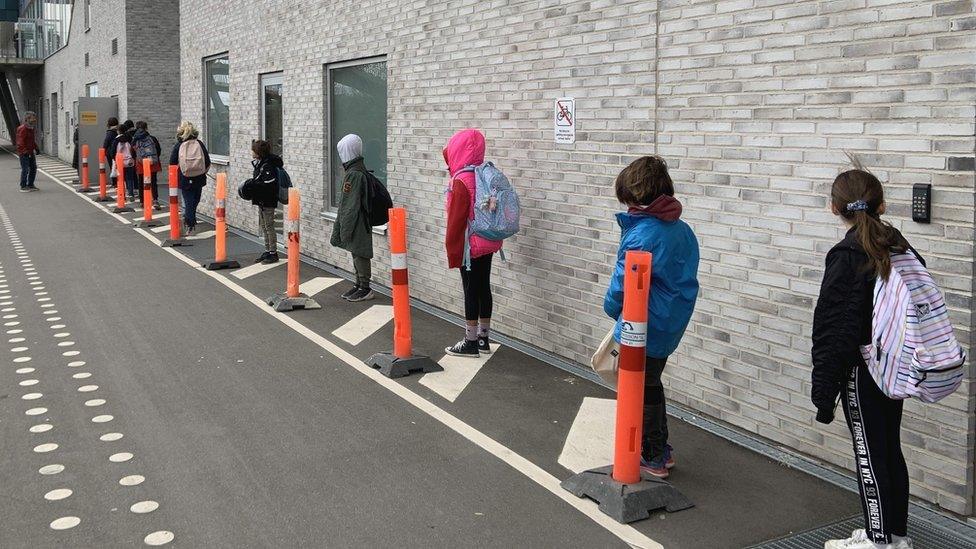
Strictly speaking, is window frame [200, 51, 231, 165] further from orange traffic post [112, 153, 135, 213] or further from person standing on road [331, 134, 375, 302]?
person standing on road [331, 134, 375, 302]

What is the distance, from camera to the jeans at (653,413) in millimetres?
5020

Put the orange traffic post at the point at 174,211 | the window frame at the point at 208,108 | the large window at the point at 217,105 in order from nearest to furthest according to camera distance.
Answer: the orange traffic post at the point at 174,211, the window frame at the point at 208,108, the large window at the point at 217,105

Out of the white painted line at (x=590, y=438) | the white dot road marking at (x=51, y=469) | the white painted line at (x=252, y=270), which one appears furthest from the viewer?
the white painted line at (x=252, y=270)

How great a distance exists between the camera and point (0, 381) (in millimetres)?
7004

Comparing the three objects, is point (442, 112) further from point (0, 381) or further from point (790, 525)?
point (790, 525)

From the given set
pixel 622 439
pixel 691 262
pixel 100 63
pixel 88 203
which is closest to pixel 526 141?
pixel 691 262

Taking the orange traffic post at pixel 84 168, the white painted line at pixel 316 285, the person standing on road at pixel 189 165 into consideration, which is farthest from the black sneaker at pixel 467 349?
the orange traffic post at pixel 84 168

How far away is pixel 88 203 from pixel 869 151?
2001 cm

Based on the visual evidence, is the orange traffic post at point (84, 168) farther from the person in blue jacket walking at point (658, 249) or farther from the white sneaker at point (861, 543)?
the white sneaker at point (861, 543)

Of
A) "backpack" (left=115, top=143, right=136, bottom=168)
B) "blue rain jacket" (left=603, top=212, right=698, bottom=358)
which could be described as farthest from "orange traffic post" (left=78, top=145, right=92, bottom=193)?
"blue rain jacket" (left=603, top=212, right=698, bottom=358)

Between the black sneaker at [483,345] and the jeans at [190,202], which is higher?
the jeans at [190,202]

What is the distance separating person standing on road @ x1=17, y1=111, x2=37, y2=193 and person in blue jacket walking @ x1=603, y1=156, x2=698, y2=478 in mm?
23160

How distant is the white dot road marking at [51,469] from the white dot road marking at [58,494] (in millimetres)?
286

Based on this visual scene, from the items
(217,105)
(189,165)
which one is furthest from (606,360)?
(217,105)
